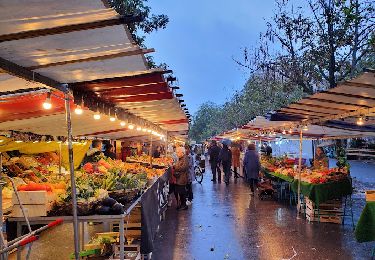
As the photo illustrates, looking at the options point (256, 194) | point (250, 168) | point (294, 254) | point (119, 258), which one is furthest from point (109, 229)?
point (256, 194)

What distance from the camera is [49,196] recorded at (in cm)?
585

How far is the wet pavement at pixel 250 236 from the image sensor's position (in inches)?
318

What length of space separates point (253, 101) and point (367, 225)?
38.4 meters

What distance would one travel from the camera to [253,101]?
149 feet

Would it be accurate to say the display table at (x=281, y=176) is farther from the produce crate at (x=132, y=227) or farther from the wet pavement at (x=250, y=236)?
the produce crate at (x=132, y=227)

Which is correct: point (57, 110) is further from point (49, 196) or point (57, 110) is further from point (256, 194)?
point (256, 194)

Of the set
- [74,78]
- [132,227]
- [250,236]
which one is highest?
[74,78]

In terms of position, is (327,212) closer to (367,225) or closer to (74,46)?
(367,225)

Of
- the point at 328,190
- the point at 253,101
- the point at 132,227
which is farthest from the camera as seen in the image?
the point at 253,101

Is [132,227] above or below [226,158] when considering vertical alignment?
below

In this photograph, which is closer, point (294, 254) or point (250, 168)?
point (294, 254)

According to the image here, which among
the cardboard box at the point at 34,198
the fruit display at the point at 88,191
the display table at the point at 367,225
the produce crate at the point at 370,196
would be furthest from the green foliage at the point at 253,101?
the cardboard box at the point at 34,198

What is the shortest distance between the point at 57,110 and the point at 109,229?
249 centimetres

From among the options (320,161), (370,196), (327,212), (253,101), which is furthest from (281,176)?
(253,101)
